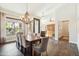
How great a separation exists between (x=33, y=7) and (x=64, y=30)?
82cm

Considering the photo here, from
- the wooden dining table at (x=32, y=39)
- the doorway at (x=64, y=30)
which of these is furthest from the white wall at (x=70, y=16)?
the wooden dining table at (x=32, y=39)

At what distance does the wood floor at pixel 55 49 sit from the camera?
2.07 m

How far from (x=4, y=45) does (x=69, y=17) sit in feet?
4.80

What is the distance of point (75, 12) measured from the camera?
2043mm

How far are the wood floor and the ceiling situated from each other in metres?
0.66

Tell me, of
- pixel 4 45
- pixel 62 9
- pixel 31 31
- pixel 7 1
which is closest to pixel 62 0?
pixel 62 9

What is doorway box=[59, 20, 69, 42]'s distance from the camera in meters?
2.05

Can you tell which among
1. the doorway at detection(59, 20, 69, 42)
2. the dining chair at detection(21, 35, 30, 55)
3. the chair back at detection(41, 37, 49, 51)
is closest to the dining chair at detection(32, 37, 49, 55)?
the chair back at detection(41, 37, 49, 51)

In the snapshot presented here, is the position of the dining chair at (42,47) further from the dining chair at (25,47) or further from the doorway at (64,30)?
the doorway at (64,30)

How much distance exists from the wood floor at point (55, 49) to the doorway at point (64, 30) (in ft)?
0.32

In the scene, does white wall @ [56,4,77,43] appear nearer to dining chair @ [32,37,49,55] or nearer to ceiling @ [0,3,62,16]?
ceiling @ [0,3,62,16]

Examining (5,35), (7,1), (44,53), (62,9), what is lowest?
(44,53)

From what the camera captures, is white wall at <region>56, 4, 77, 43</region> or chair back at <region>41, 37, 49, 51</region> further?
chair back at <region>41, 37, 49, 51</region>

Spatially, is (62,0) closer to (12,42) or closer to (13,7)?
(13,7)
